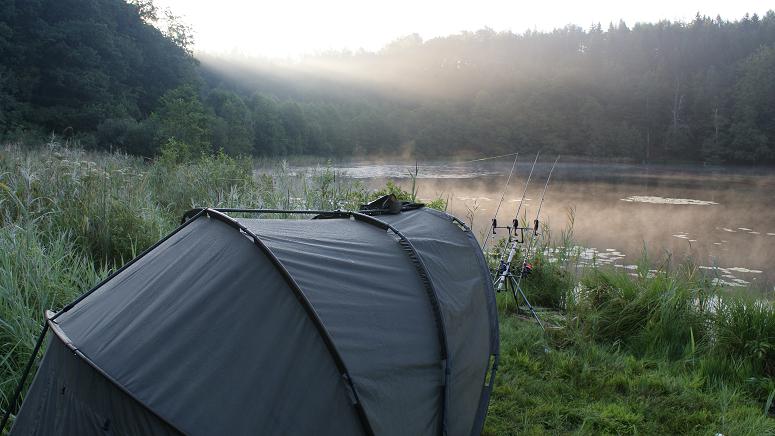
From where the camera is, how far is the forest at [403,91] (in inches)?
955

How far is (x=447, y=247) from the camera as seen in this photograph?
308 centimetres

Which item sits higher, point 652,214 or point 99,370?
point 99,370

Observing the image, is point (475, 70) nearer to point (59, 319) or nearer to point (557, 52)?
point (557, 52)

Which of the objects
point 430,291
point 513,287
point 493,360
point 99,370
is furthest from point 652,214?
point 99,370

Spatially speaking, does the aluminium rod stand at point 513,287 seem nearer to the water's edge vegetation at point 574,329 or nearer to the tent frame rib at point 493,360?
the water's edge vegetation at point 574,329

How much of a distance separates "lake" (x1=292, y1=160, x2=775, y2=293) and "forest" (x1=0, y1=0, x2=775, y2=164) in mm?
9327

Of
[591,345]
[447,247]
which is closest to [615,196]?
[591,345]

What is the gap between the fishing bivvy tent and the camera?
1.78m

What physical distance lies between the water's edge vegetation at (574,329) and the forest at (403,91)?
798cm

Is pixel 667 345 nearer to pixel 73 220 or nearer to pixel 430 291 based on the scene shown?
pixel 430 291

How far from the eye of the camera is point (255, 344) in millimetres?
1887

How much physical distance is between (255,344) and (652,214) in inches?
690

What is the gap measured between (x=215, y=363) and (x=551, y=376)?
9.49 ft

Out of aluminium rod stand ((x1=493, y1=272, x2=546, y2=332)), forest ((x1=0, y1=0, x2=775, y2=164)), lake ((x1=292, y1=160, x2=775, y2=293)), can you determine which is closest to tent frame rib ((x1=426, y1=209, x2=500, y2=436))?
aluminium rod stand ((x1=493, y1=272, x2=546, y2=332))
